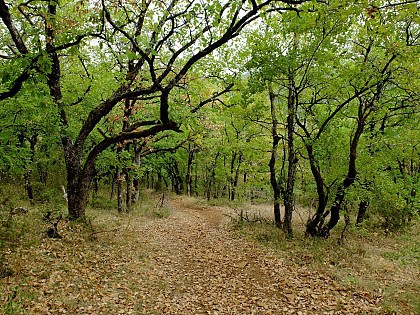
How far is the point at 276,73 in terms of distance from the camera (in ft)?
34.6

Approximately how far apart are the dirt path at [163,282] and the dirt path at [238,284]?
0.02 meters

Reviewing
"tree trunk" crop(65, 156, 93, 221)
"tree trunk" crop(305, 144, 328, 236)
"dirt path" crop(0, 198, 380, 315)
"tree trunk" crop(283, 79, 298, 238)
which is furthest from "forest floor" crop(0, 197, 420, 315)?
"tree trunk" crop(305, 144, 328, 236)

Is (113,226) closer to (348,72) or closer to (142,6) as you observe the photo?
(142,6)

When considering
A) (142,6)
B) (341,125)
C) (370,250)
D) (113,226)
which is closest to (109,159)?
(113,226)

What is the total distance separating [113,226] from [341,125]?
11.3 meters

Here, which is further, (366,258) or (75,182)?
(75,182)

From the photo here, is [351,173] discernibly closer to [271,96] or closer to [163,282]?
[271,96]

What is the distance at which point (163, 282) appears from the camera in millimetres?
8609

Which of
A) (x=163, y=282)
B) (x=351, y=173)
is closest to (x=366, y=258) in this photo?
(x=351, y=173)

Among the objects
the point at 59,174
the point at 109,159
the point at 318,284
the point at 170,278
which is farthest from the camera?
the point at 59,174

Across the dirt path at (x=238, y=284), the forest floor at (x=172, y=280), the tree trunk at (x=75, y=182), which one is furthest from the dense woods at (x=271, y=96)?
the dirt path at (x=238, y=284)

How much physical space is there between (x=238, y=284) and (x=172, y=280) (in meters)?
1.95

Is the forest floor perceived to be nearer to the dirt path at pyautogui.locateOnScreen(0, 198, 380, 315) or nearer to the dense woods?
the dirt path at pyautogui.locateOnScreen(0, 198, 380, 315)

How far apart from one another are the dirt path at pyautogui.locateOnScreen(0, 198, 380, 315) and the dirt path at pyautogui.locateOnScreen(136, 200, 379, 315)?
22mm
